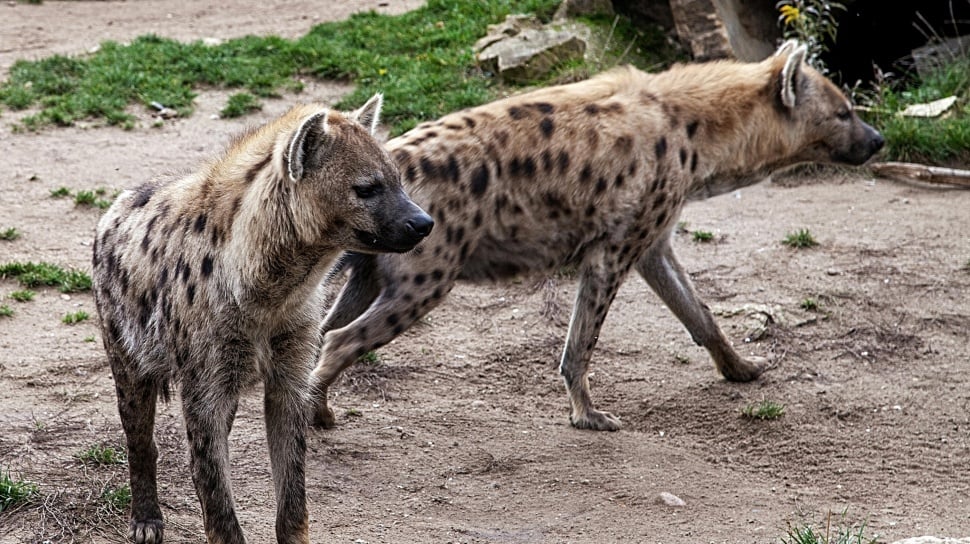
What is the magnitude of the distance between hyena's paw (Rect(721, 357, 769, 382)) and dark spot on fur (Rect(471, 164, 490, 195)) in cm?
124

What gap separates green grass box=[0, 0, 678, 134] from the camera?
21.2 feet

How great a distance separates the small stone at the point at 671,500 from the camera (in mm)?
3570

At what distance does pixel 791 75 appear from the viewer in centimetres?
424

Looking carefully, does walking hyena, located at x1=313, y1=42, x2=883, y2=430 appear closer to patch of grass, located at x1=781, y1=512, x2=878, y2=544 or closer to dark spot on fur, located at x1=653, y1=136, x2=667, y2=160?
dark spot on fur, located at x1=653, y1=136, x2=667, y2=160

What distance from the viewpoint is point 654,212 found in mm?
3994

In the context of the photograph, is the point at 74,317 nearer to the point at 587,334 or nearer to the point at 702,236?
the point at 587,334

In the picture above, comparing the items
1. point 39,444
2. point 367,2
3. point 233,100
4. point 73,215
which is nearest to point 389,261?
point 39,444

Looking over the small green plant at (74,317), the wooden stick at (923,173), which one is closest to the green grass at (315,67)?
the wooden stick at (923,173)

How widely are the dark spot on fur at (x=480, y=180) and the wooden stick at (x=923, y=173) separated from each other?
3.11 m

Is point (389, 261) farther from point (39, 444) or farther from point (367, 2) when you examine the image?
point (367, 2)

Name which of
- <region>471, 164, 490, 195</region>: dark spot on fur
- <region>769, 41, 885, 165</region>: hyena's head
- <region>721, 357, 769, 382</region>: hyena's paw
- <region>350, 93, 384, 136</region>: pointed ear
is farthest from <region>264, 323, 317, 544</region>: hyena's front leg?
<region>769, 41, 885, 165</region>: hyena's head

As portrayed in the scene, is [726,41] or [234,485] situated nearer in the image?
[234,485]

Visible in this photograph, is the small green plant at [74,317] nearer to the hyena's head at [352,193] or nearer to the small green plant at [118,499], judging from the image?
the small green plant at [118,499]

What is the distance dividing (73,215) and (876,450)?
3.56 meters
